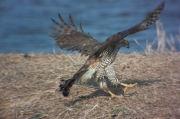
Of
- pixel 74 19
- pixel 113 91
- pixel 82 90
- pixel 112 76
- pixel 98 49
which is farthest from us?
pixel 74 19

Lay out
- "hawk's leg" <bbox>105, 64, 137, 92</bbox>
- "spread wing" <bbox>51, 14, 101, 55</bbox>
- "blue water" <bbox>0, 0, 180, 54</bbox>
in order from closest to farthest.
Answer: "hawk's leg" <bbox>105, 64, 137, 92</bbox> < "spread wing" <bbox>51, 14, 101, 55</bbox> < "blue water" <bbox>0, 0, 180, 54</bbox>

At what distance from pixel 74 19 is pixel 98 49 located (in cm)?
1395

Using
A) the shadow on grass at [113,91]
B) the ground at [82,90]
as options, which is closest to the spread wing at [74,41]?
the ground at [82,90]

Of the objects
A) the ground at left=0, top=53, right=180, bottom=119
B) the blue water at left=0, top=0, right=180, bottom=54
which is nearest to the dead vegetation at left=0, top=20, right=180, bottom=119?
the ground at left=0, top=53, right=180, bottom=119

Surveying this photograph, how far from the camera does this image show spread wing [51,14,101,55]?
6.07 metres

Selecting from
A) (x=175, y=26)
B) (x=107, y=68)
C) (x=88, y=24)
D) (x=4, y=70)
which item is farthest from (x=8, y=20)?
(x=107, y=68)

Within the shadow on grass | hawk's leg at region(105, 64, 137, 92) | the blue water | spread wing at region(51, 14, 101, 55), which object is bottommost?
the shadow on grass

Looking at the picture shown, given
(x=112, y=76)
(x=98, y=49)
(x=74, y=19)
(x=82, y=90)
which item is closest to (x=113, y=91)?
A: (x=112, y=76)

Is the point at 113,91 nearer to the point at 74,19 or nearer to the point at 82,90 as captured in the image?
the point at 82,90

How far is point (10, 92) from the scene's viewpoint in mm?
5609

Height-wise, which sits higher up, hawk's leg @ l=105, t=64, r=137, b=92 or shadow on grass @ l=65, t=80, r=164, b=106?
hawk's leg @ l=105, t=64, r=137, b=92

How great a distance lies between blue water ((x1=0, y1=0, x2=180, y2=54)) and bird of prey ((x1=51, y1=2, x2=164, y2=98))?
289 inches

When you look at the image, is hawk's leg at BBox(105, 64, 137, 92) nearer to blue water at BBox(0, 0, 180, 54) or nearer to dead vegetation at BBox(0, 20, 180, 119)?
dead vegetation at BBox(0, 20, 180, 119)

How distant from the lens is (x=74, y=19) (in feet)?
62.5
